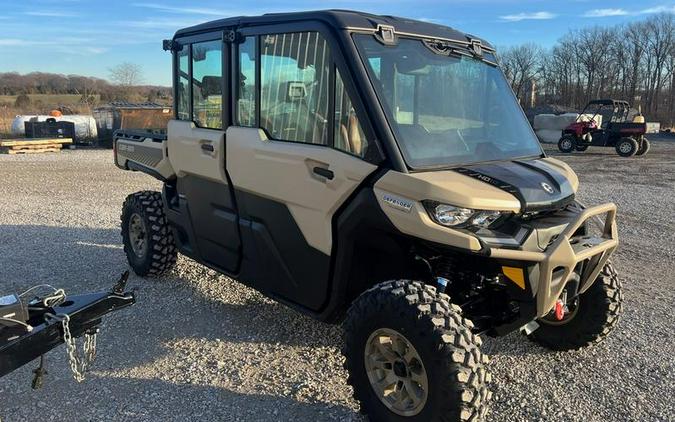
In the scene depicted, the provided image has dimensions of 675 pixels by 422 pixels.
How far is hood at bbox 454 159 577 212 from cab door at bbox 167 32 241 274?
195 centimetres

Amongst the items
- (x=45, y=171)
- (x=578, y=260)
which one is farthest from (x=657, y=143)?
(x=578, y=260)

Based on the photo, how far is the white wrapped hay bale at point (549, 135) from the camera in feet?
97.0

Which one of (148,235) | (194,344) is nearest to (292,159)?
(194,344)

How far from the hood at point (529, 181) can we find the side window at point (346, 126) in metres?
0.59

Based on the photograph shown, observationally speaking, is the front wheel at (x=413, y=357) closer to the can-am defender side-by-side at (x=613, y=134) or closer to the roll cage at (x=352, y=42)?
the roll cage at (x=352, y=42)

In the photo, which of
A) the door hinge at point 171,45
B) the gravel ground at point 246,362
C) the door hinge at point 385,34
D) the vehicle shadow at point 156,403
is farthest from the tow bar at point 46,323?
the door hinge at point 171,45

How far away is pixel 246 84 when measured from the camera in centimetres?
406

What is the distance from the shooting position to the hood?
3055 mm

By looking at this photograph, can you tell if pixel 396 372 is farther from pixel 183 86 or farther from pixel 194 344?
pixel 183 86

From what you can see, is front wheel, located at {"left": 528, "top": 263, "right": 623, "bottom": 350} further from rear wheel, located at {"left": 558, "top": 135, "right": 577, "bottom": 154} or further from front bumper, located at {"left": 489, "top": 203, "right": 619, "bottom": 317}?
rear wheel, located at {"left": 558, "top": 135, "right": 577, "bottom": 154}

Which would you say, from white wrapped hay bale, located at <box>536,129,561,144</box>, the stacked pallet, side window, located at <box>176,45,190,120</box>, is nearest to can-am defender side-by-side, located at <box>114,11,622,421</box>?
side window, located at <box>176,45,190,120</box>

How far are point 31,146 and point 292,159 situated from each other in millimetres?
21527

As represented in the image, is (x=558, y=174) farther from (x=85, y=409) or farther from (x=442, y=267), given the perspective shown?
(x=85, y=409)

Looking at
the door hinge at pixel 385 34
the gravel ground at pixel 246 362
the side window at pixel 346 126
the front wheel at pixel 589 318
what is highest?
the door hinge at pixel 385 34
